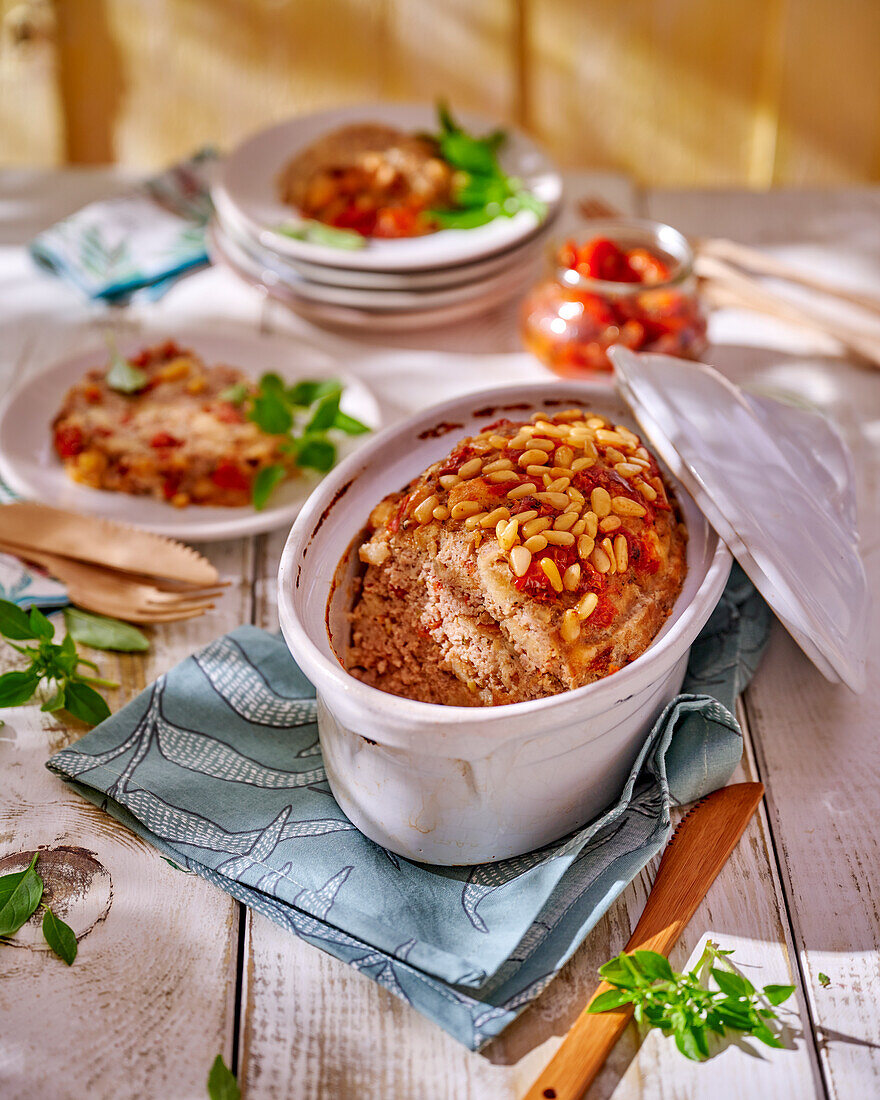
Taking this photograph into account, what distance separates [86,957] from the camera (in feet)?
3.94

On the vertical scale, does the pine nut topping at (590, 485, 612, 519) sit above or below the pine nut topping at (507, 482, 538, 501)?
below

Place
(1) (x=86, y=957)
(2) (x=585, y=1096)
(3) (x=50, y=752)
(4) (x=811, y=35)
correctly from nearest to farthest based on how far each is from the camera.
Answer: (2) (x=585, y=1096)
(1) (x=86, y=957)
(3) (x=50, y=752)
(4) (x=811, y=35)

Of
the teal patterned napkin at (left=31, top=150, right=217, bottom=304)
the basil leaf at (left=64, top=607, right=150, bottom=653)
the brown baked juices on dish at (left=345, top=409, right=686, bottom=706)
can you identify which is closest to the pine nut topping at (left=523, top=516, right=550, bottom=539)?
the brown baked juices on dish at (left=345, top=409, right=686, bottom=706)

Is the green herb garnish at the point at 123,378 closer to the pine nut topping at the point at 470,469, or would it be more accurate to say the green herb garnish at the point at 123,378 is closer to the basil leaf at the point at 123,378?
the basil leaf at the point at 123,378

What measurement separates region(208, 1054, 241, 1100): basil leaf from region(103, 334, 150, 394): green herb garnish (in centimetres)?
123

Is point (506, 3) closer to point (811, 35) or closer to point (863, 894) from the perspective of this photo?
point (811, 35)

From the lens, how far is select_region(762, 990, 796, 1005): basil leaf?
114 centimetres

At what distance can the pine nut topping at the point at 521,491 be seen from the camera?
4.35 feet

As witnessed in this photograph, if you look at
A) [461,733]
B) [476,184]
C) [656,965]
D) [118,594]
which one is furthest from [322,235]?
[656,965]

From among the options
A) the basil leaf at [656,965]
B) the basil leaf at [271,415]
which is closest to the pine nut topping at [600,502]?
the basil leaf at [656,965]

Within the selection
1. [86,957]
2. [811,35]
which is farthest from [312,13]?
[86,957]

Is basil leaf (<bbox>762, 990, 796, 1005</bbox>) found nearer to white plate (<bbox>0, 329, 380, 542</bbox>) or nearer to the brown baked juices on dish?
the brown baked juices on dish

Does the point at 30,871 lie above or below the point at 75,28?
below

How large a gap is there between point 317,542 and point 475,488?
0.71ft
